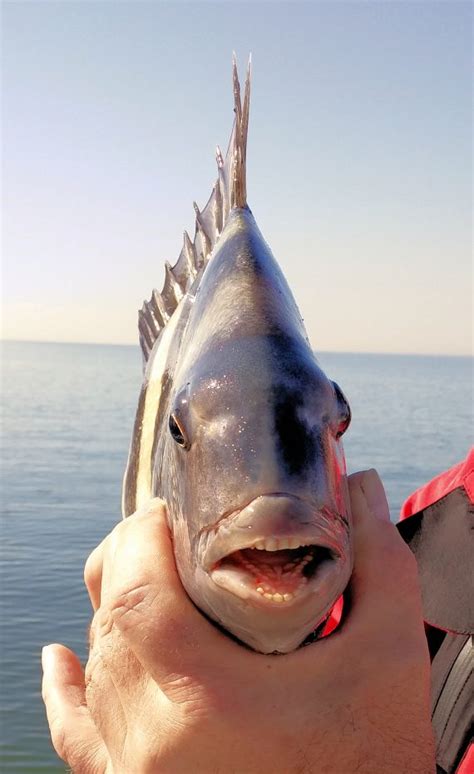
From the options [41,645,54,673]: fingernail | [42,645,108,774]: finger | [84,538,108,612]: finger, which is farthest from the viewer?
[41,645,54,673]: fingernail

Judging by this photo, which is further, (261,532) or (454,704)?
(454,704)

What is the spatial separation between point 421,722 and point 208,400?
33.5 inches

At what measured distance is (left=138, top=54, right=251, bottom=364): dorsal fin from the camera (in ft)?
8.79

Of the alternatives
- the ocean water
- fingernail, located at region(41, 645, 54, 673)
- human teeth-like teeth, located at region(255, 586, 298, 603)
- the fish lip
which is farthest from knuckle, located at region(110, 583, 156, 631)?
the ocean water

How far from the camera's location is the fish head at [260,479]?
5.17 feet

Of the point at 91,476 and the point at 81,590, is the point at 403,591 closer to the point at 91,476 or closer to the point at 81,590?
the point at 81,590

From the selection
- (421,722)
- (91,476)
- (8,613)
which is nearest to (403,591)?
(421,722)

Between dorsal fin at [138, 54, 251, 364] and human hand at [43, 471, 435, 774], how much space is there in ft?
4.42

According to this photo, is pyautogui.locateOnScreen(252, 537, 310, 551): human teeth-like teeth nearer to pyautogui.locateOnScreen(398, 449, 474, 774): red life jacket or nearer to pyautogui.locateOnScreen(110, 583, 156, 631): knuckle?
pyautogui.locateOnScreen(110, 583, 156, 631): knuckle

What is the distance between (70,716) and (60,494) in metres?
21.8

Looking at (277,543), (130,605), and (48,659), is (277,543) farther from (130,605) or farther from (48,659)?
(48,659)

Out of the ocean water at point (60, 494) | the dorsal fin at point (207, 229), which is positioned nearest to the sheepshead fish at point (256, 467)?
the dorsal fin at point (207, 229)

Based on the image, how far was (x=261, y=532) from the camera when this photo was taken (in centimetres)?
155

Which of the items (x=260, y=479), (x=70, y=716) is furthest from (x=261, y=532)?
(x=70, y=716)
